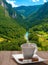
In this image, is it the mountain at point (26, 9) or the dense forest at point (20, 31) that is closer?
the dense forest at point (20, 31)

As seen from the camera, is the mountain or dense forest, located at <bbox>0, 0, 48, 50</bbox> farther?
the mountain

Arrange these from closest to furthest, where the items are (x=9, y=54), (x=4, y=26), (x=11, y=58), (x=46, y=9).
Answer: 1. (x=11, y=58)
2. (x=9, y=54)
3. (x=4, y=26)
4. (x=46, y=9)

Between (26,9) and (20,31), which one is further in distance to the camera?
(26,9)

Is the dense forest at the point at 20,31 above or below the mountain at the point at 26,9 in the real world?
below

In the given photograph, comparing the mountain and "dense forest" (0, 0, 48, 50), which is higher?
the mountain

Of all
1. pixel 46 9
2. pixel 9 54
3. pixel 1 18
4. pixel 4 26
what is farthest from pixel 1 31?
pixel 9 54

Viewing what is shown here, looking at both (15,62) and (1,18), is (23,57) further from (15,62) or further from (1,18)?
(1,18)

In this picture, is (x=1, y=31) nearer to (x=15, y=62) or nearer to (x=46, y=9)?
(x=46, y=9)

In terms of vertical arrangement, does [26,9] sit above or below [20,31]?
above

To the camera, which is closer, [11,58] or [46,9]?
[11,58]

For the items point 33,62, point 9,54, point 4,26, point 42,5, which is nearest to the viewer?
point 33,62

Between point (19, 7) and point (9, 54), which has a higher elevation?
point (19, 7)
